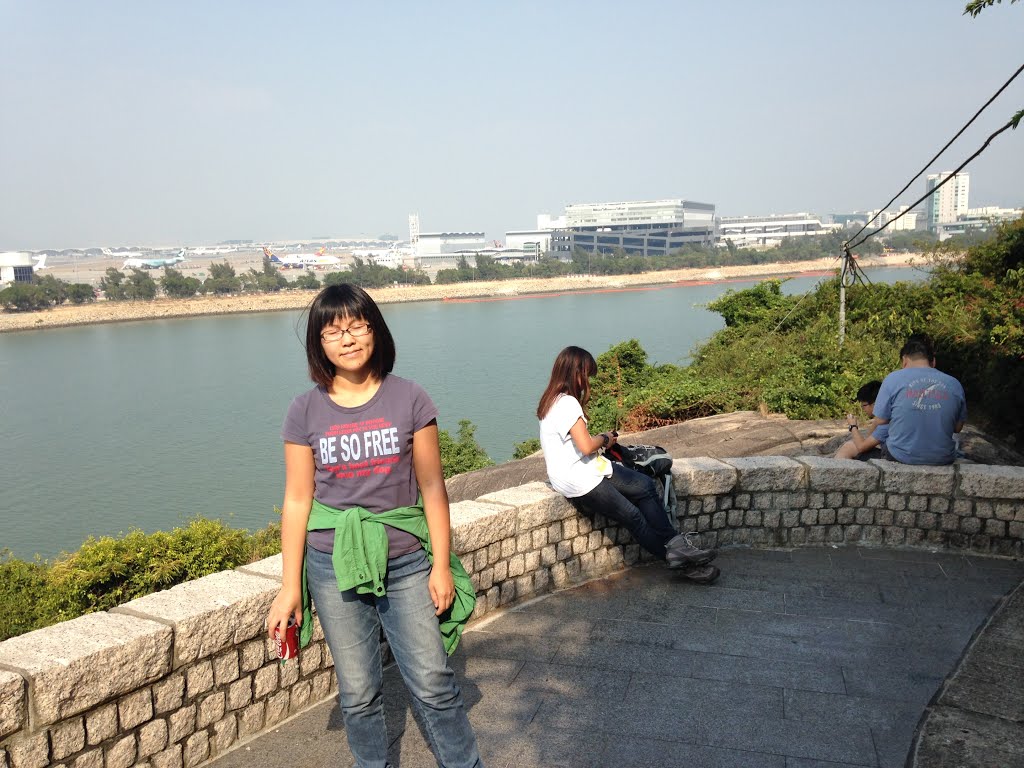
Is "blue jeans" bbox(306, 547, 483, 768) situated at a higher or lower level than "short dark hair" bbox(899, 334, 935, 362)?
lower

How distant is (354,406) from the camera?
2385 millimetres

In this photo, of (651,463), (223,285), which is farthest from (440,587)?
(223,285)

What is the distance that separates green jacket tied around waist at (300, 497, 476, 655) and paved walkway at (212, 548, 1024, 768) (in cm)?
89

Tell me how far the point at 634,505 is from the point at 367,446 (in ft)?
8.23

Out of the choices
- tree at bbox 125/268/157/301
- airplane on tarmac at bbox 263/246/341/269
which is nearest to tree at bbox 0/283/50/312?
tree at bbox 125/268/157/301

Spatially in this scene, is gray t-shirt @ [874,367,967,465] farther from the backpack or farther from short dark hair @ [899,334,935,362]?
the backpack

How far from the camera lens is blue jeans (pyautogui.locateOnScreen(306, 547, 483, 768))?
2.34 meters

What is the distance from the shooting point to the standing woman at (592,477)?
4242mm

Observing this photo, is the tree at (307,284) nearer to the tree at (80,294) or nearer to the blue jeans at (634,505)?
the tree at (80,294)

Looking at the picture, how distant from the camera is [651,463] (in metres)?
4.72

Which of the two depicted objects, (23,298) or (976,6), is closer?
(976,6)

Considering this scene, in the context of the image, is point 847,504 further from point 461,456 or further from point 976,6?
point 461,456

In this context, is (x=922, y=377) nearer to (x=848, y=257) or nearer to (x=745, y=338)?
(x=848, y=257)

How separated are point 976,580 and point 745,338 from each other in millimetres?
12149
